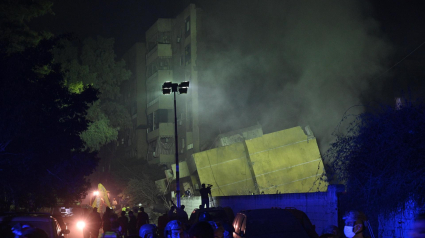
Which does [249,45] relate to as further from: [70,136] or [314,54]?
[70,136]

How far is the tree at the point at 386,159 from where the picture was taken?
9711 mm

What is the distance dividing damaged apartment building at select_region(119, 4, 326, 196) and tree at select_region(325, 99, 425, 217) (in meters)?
3.38

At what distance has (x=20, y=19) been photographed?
2641 cm

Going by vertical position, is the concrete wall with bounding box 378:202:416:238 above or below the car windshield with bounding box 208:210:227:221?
below

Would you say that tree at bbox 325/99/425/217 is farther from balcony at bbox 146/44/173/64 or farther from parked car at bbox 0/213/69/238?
balcony at bbox 146/44/173/64

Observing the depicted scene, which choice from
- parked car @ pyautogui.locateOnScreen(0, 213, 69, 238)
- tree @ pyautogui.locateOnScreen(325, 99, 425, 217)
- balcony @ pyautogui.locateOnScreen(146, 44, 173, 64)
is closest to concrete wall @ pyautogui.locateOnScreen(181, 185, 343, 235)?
tree @ pyautogui.locateOnScreen(325, 99, 425, 217)

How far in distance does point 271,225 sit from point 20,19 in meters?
20.7

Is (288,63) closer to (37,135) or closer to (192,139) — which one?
(192,139)

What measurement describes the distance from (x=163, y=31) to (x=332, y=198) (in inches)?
1690

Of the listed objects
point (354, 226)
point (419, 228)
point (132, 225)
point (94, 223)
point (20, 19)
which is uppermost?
A: point (20, 19)

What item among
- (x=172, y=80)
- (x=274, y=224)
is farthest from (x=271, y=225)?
(x=172, y=80)

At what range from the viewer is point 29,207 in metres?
21.5

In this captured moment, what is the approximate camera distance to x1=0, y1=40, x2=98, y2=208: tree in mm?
16484

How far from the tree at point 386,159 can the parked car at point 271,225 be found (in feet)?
4.68
